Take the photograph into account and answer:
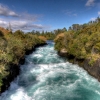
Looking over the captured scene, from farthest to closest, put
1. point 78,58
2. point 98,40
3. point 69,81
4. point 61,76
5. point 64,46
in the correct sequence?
point 64,46
point 78,58
point 98,40
point 61,76
point 69,81

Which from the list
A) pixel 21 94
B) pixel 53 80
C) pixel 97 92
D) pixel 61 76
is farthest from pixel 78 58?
pixel 21 94

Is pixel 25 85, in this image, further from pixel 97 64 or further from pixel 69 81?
pixel 97 64

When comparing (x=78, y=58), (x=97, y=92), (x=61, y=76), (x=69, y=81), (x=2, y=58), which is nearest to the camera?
(x=2, y=58)

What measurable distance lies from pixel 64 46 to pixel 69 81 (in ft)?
90.4

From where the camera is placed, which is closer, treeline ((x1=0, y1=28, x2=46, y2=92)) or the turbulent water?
treeline ((x1=0, y1=28, x2=46, y2=92))

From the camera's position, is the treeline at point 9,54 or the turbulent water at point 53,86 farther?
the turbulent water at point 53,86

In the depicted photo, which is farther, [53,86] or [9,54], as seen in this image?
[9,54]

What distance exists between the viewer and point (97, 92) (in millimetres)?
23141

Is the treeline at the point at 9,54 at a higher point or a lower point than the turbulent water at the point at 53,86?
higher

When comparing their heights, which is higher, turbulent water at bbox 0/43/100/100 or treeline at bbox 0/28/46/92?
treeline at bbox 0/28/46/92

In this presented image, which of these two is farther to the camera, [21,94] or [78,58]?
[78,58]

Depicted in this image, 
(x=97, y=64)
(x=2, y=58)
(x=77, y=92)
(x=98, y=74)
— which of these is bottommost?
(x=77, y=92)

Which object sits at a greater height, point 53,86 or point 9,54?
point 9,54

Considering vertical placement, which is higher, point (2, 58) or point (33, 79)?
point (2, 58)
